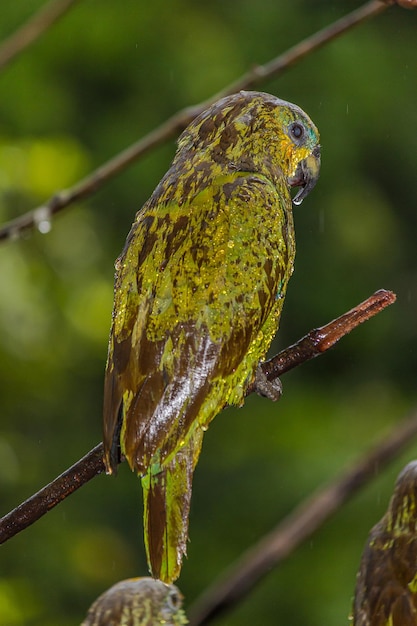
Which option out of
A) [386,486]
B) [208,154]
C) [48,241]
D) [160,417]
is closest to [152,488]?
[160,417]

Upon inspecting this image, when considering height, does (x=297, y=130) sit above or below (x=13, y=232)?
above

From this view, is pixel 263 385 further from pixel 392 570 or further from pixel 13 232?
pixel 13 232

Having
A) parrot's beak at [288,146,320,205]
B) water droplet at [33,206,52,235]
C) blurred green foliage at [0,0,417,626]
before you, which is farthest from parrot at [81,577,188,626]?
blurred green foliage at [0,0,417,626]

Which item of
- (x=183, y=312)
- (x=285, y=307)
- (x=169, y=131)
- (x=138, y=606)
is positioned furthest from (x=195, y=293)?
(x=285, y=307)

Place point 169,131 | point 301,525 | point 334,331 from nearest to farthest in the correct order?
point 301,525 < point 334,331 < point 169,131

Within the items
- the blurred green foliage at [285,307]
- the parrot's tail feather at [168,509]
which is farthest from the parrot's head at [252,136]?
the blurred green foliage at [285,307]

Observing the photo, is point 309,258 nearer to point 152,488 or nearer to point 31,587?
point 31,587
